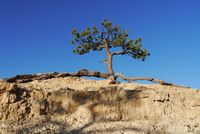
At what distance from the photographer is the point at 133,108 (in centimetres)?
1285

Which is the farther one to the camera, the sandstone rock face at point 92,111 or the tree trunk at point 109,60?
the tree trunk at point 109,60

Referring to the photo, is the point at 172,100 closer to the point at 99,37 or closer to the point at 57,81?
the point at 57,81

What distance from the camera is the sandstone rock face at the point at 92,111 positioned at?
11500mm

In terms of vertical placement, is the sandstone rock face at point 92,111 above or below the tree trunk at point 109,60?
below

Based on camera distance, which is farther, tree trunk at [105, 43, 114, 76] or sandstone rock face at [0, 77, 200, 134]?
tree trunk at [105, 43, 114, 76]

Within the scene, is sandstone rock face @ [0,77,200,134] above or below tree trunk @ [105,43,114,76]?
below

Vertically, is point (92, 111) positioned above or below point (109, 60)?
below

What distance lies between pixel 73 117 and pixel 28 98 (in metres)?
1.82

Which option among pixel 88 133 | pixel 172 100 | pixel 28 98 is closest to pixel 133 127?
pixel 88 133

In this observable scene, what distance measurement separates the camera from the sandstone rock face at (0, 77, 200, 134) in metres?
11.5

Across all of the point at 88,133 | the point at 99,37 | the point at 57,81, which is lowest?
the point at 88,133

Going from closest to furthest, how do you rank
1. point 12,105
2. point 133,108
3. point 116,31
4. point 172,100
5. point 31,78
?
point 12,105 → point 133,108 → point 172,100 → point 31,78 → point 116,31

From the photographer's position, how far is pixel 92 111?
486 inches

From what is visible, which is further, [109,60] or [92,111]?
[109,60]
